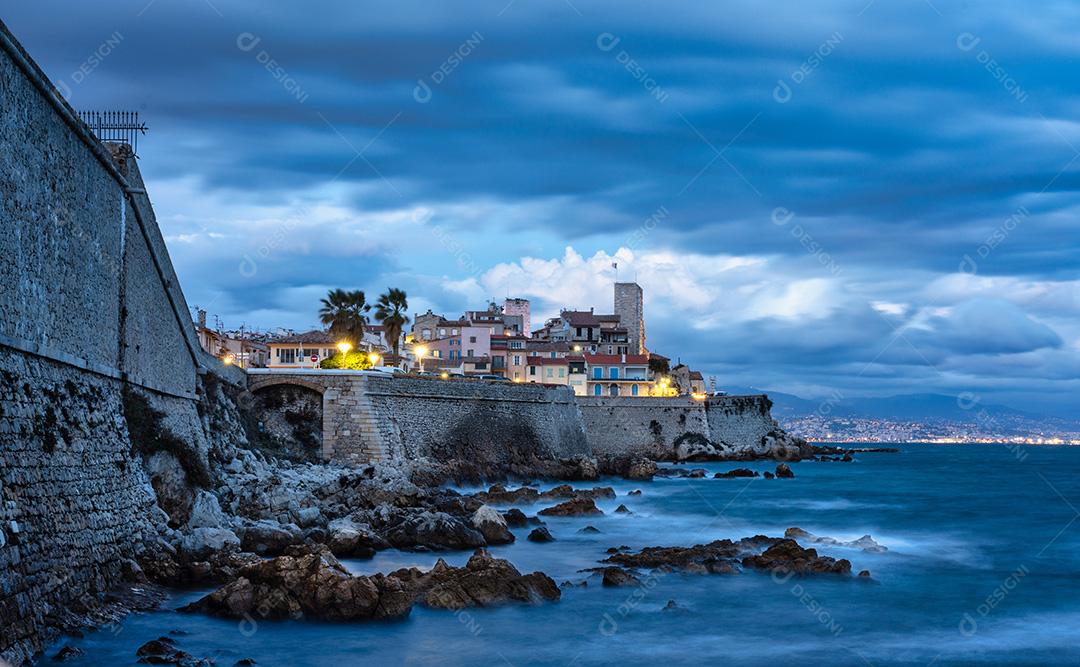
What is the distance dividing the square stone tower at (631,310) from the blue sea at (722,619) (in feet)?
192

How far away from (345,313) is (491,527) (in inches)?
1132

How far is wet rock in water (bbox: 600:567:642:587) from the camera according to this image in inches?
778

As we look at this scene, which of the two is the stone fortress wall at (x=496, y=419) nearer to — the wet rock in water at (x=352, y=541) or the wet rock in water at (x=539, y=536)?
the wet rock in water at (x=539, y=536)

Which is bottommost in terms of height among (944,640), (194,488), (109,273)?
(944,640)

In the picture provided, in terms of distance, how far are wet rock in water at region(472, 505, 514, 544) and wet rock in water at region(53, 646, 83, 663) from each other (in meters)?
12.8

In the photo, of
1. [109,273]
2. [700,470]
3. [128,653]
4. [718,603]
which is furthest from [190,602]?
[700,470]

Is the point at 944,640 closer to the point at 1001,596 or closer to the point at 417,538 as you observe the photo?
the point at 1001,596

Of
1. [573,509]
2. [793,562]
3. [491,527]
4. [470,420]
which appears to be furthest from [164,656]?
[470,420]

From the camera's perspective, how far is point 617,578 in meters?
19.8

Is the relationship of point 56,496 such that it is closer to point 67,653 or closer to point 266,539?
point 67,653

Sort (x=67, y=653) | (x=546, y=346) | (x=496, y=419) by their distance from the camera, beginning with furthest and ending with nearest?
1. (x=546, y=346)
2. (x=496, y=419)
3. (x=67, y=653)

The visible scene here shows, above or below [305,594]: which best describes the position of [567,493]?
above

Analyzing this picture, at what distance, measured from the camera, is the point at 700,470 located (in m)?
54.7

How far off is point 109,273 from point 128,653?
8022 mm
